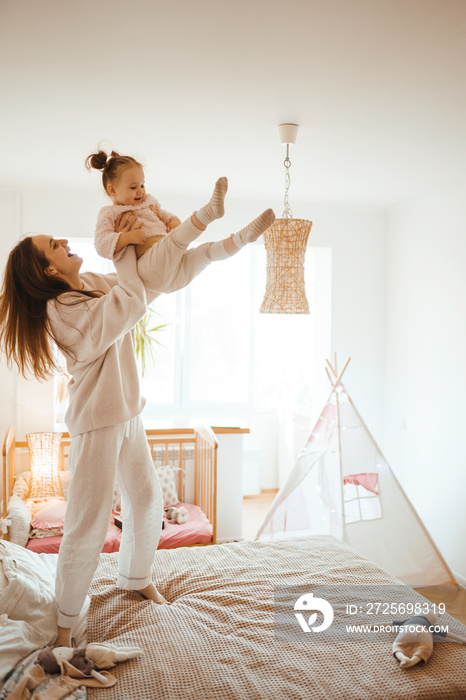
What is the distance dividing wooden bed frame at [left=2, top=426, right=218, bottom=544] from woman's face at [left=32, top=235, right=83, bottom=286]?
189 cm

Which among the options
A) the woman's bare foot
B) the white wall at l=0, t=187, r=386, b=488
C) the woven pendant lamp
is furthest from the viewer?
the white wall at l=0, t=187, r=386, b=488

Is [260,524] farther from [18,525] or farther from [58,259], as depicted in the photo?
[58,259]

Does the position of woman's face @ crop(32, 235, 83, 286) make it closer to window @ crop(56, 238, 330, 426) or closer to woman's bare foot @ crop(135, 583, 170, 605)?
woman's bare foot @ crop(135, 583, 170, 605)

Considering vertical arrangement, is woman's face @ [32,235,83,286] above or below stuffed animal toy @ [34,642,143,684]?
above

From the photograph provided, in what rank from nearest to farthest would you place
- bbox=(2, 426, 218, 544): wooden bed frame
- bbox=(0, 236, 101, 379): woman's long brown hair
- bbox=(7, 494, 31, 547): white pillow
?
bbox=(0, 236, 101, 379): woman's long brown hair, bbox=(7, 494, 31, 547): white pillow, bbox=(2, 426, 218, 544): wooden bed frame

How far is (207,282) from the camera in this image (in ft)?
19.0

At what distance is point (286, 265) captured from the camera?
300cm

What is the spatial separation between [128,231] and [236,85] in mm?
893

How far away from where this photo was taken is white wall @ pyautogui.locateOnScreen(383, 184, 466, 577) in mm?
3838

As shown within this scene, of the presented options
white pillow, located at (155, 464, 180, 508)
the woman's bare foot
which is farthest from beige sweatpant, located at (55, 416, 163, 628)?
white pillow, located at (155, 464, 180, 508)

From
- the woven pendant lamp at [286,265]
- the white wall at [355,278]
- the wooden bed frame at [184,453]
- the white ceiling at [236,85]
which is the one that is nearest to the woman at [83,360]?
the white ceiling at [236,85]

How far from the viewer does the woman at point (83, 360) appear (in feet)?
5.85

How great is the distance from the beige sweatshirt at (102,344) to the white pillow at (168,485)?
1.99 m

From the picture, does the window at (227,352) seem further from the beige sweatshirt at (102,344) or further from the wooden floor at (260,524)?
the beige sweatshirt at (102,344)
